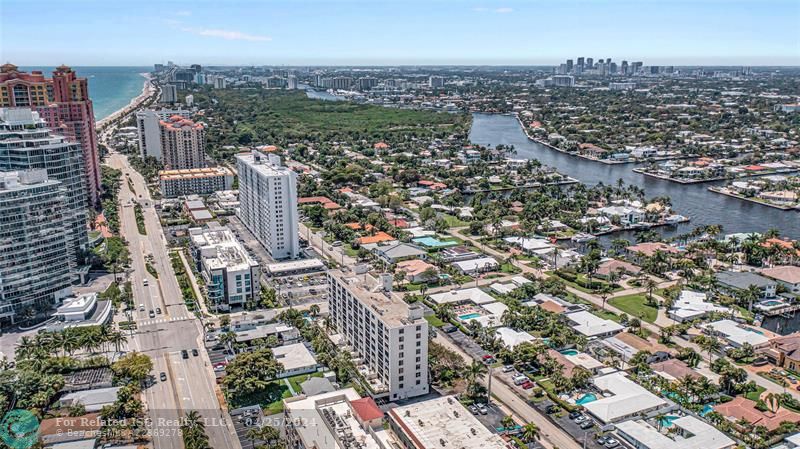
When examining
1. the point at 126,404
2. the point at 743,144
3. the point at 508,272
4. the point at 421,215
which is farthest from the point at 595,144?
the point at 126,404

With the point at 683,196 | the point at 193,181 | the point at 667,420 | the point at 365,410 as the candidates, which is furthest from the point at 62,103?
the point at 683,196

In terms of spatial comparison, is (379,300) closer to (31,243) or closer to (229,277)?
(229,277)

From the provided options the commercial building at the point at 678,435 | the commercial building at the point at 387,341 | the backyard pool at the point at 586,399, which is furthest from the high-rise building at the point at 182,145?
the commercial building at the point at 678,435

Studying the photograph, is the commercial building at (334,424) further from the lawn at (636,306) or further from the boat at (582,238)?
the boat at (582,238)

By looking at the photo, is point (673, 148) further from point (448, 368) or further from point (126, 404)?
point (126, 404)

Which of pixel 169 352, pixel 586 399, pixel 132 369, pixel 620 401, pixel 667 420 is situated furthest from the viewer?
pixel 169 352

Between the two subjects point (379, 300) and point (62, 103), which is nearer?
point (379, 300)
